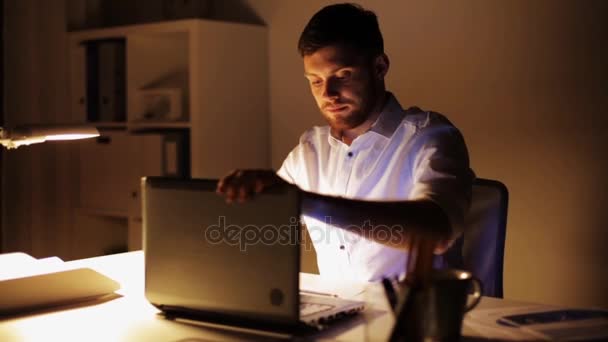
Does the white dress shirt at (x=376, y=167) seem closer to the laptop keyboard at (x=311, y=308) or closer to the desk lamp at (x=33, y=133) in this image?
the laptop keyboard at (x=311, y=308)

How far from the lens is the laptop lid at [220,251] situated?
4.07ft

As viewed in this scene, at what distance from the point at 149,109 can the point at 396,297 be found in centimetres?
228

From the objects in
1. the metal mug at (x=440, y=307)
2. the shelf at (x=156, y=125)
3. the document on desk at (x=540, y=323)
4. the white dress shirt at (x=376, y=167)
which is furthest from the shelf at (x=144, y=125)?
the metal mug at (x=440, y=307)

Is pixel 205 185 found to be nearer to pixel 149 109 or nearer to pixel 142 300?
pixel 142 300

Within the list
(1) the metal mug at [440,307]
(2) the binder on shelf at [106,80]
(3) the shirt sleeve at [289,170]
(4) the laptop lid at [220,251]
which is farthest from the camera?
(2) the binder on shelf at [106,80]

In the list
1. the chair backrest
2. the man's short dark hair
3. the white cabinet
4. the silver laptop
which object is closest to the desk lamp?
the silver laptop

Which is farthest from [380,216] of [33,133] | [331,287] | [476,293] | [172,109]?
[172,109]

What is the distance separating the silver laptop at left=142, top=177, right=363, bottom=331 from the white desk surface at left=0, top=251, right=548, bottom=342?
0.03 m

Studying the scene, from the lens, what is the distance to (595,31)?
7.63 feet

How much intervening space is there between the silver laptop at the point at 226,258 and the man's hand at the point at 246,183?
2cm

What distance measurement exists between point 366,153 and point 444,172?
0.33 metres

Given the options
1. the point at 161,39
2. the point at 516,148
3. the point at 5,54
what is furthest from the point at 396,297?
the point at 5,54

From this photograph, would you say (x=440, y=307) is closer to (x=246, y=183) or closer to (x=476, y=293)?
(x=476, y=293)

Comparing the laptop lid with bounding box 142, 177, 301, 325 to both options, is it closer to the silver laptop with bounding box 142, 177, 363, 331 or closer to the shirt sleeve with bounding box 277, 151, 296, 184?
the silver laptop with bounding box 142, 177, 363, 331
